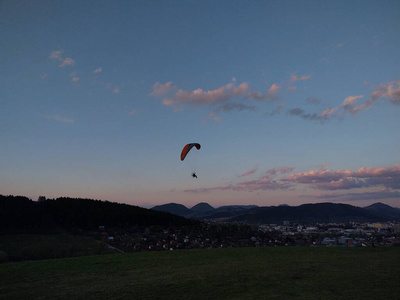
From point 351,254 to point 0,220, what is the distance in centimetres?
4116

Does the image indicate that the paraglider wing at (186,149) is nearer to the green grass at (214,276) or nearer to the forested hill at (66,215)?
the green grass at (214,276)

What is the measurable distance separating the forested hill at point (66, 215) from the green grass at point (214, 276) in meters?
27.6

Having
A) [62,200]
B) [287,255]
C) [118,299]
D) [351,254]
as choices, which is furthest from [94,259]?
[62,200]

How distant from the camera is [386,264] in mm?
11117

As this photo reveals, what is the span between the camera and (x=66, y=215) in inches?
1622

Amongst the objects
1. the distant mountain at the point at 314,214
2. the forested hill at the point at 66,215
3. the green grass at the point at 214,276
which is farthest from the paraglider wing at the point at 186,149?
the distant mountain at the point at 314,214

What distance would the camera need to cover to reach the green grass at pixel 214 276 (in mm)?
7828

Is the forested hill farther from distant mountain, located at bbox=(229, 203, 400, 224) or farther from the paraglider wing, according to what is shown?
distant mountain, located at bbox=(229, 203, 400, 224)

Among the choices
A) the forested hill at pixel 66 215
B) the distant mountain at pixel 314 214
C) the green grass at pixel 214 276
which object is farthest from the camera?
Answer: the distant mountain at pixel 314 214

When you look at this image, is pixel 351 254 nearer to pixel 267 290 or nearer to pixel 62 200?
→ pixel 267 290

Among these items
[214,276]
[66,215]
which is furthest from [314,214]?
[214,276]

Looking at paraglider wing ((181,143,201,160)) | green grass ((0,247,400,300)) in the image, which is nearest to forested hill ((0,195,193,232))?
paraglider wing ((181,143,201,160))

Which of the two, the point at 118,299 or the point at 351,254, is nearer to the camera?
the point at 118,299

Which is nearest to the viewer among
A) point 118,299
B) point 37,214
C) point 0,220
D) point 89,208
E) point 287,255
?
point 118,299
